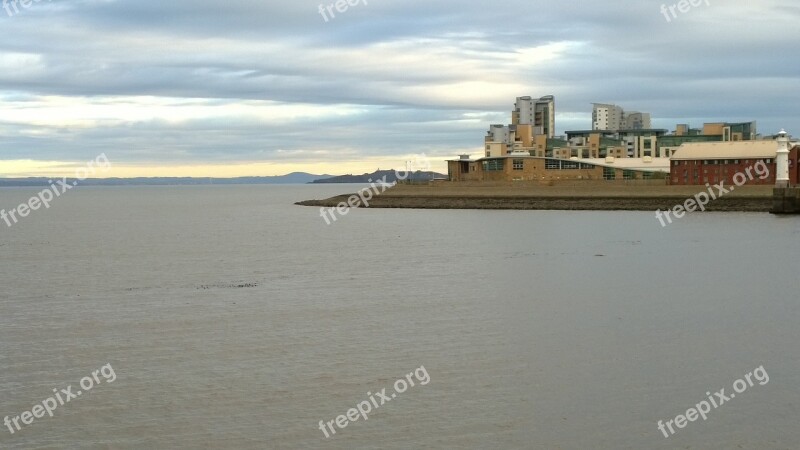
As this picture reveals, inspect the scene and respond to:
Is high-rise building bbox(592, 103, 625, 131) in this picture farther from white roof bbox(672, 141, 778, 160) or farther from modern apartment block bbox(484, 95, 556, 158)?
white roof bbox(672, 141, 778, 160)

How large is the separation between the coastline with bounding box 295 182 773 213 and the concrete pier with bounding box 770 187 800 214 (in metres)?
3.92

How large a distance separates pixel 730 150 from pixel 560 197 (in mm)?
20597

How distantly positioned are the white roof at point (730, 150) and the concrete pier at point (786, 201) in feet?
67.2

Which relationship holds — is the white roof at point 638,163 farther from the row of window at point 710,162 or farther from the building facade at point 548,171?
the row of window at point 710,162

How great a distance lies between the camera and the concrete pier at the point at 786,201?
84.4m

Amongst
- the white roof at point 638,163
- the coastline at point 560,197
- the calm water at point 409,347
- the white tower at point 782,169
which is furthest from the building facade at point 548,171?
the calm water at point 409,347

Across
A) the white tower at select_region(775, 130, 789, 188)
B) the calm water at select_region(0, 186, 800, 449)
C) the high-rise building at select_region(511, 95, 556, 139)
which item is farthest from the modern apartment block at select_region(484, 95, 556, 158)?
the calm water at select_region(0, 186, 800, 449)

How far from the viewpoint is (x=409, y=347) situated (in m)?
23.6

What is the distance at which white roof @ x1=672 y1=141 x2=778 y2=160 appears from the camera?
105750mm

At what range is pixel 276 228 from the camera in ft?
268

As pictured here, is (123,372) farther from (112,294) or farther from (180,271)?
(180,271)

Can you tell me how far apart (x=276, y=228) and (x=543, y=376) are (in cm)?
6302

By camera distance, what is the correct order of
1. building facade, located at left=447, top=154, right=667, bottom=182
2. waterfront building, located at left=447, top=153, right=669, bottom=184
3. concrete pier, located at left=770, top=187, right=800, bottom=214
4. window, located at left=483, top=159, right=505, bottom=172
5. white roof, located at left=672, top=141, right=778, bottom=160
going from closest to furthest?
1. concrete pier, located at left=770, top=187, right=800, bottom=214
2. white roof, located at left=672, top=141, right=778, bottom=160
3. waterfront building, located at left=447, top=153, right=669, bottom=184
4. building facade, located at left=447, top=154, right=667, bottom=182
5. window, located at left=483, top=159, right=505, bottom=172

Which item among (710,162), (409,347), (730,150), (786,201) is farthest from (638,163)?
(409,347)
